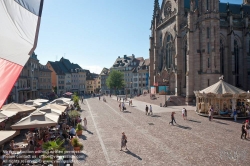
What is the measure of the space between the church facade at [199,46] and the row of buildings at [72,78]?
18557 millimetres

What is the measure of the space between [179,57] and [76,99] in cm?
2399

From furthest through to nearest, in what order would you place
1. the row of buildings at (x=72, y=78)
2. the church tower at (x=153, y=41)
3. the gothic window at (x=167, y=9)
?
the row of buildings at (x=72, y=78), the church tower at (x=153, y=41), the gothic window at (x=167, y=9)

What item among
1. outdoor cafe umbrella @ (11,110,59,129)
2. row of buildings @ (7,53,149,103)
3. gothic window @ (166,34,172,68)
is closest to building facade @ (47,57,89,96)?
row of buildings @ (7,53,149,103)

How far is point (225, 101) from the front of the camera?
2636 cm

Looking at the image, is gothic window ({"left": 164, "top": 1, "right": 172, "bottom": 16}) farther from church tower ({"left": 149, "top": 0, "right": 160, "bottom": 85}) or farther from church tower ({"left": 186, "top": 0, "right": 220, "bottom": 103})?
church tower ({"left": 186, "top": 0, "right": 220, "bottom": 103})

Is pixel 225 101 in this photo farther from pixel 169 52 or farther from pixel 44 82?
pixel 44 82

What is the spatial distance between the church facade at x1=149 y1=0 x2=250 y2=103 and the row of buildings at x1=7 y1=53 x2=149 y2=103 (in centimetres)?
1856

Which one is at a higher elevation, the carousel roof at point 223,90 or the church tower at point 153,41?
the church tower at point 153,41

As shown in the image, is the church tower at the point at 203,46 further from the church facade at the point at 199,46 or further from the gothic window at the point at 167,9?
the gothic window at the point at 167,9

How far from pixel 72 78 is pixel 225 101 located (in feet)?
259

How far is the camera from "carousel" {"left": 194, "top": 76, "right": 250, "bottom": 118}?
25.6m

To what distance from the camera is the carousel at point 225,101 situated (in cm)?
2559

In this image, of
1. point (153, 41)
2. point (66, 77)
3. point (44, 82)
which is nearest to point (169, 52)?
point (153, 41)

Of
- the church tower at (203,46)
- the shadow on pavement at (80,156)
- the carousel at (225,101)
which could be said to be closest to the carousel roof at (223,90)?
the carousel at (225,101)
